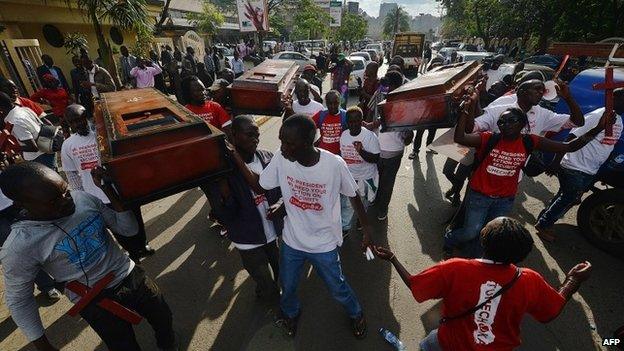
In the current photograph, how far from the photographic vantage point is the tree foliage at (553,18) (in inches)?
528

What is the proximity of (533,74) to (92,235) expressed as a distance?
206 inches

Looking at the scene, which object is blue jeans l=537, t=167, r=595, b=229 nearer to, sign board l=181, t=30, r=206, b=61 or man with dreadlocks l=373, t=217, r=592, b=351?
man with dreadlocks l=373, t=217, r=592, b=351

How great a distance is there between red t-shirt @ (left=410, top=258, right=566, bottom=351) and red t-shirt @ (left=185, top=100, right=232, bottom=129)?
306 cm

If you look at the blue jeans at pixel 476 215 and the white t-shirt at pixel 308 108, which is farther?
the white t-shirt at pixel 308 108

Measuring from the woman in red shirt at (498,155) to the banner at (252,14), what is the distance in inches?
495

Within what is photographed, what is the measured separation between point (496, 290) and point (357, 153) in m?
1.95

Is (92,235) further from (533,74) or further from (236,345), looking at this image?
(533,74)

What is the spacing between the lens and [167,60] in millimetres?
10766

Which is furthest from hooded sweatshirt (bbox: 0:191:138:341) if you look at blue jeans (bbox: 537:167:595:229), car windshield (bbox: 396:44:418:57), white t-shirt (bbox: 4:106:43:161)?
car windshield (bbox: 396:44:418:57)

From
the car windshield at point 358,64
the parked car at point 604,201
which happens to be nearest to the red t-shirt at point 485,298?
the parked car at point 604,201

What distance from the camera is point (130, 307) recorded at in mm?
2012

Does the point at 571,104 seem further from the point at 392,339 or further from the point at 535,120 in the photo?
the point at 392,339

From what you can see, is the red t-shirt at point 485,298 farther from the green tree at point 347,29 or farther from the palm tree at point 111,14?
the green tree at point 347,29

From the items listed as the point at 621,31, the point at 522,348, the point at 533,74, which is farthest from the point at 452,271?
the point at 621,31
